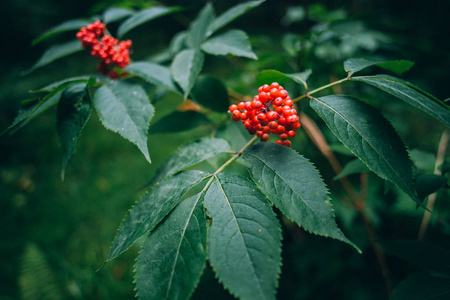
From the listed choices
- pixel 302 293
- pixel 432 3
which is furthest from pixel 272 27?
pixel 302 293

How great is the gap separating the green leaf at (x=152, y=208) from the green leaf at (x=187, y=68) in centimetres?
33

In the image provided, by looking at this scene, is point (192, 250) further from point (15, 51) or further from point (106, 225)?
point (15, 51)

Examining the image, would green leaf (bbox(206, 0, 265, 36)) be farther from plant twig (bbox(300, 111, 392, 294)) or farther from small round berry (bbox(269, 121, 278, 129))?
plant twig (bbox(300, 111, 392, 294))

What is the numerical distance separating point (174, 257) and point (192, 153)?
1.26 feet

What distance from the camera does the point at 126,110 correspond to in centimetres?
87

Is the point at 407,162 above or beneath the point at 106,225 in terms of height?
above

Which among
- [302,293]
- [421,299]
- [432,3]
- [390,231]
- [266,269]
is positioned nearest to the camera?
[266,269]

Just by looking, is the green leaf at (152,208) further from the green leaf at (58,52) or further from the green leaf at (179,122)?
the green leaf at (58,52)

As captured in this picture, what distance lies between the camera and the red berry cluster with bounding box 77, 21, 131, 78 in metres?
1.17

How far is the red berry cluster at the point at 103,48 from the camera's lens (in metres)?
1.17

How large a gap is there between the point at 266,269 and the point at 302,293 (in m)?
1.65

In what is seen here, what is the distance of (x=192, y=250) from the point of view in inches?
23.9

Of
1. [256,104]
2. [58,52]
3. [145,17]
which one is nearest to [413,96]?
[256,104]

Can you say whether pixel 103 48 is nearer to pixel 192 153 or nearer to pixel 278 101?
pixel 192 153
